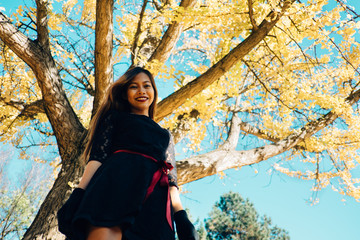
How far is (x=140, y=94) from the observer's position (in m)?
1.83

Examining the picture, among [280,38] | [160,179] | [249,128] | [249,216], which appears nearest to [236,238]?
[249,216]

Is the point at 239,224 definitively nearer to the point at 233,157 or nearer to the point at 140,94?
the point at 233,157

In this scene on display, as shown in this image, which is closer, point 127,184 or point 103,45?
point 127,184

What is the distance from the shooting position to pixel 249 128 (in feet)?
19.2

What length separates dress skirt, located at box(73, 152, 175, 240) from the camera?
3.96ft

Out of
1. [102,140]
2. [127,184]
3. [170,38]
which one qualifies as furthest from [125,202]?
[170,38]

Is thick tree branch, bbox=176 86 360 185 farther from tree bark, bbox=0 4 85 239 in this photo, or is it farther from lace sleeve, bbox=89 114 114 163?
lace sleeve, bbox=89 114 114 163

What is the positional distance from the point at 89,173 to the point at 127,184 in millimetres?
256

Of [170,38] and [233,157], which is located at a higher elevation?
[170,38]

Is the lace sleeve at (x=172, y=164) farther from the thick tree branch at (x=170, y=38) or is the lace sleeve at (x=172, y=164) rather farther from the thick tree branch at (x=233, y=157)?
the thick tree branch at (x=170, y=38)

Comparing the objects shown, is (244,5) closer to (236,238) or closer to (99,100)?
(99,100)

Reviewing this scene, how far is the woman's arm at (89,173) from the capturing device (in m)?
1.40

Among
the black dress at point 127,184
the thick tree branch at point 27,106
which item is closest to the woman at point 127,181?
the black dress at point 127,184

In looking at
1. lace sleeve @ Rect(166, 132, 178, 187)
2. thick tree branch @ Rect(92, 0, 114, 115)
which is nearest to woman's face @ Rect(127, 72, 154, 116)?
lace sleeve @ Rect(166, 132, 178, 187)
